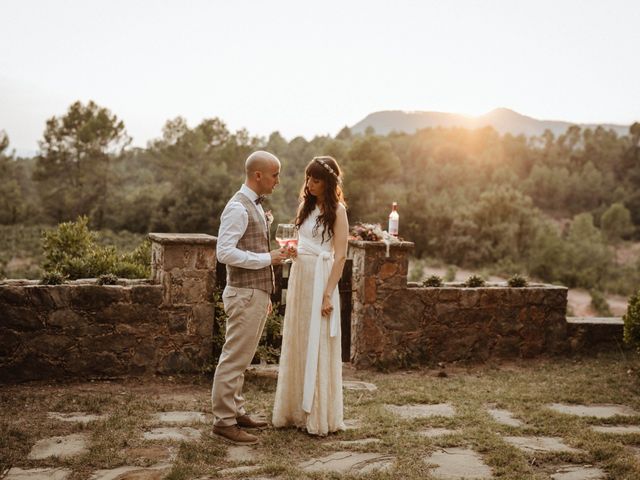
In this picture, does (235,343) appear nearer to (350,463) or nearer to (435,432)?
(350,463)

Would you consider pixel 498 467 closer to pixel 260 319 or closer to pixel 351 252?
pixel 260 319

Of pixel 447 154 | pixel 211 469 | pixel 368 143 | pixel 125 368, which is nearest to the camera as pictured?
pixel 211 469

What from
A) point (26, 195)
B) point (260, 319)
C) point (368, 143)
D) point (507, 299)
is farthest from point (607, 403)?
point (26, 195)

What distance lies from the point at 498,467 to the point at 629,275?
23.6 meters

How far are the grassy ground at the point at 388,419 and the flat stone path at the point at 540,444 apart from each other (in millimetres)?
71

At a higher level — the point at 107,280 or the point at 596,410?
the point at 107,280

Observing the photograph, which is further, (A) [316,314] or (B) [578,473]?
(A) [316,314]

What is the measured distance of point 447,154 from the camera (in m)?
41.8

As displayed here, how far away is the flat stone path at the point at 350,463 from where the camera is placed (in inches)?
139

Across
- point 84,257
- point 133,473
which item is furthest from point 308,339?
point 84,257

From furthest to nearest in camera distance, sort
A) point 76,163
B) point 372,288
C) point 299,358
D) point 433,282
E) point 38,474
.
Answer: point 76,163 < point 433,282 < point 372,288 < point 299,358 < point 38,474

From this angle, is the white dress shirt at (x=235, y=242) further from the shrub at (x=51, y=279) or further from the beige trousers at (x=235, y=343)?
the shrub at (x=51, y=279)

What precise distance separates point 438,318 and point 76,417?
3.75 m

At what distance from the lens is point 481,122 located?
4825 centimetres
